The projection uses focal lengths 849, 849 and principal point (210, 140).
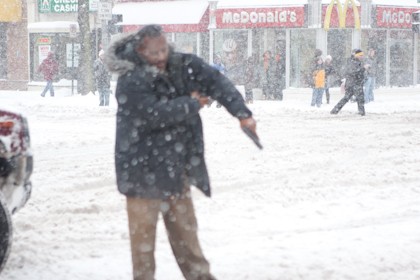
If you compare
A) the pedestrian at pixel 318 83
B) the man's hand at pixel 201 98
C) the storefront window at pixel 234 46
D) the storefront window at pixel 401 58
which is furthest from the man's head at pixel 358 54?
the man's hand at pixel 201 98

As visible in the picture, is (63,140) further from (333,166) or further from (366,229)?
(366,229)

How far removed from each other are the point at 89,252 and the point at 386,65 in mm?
26883

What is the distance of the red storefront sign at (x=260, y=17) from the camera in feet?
98.9

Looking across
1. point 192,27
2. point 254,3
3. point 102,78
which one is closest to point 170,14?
point 192,27

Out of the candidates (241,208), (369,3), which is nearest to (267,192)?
(241,208)

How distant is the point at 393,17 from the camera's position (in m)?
31.8

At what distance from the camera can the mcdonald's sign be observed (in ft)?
98.4

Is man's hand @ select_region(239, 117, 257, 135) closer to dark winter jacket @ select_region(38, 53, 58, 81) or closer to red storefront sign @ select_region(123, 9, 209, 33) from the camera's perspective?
dark winter jacket @ select_region(38, 53, 58, 81)

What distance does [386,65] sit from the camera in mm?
32312

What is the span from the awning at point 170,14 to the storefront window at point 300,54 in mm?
4006

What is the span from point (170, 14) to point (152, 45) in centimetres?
2959

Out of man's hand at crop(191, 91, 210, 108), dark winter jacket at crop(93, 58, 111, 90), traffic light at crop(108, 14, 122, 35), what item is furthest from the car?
traffic light at crop(108, 14, 122, 35)

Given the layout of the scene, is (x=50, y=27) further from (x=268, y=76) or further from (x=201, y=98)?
(x=201, y=98)

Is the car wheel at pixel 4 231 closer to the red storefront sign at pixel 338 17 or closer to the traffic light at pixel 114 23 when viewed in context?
the traffic light at pixel 114 23
